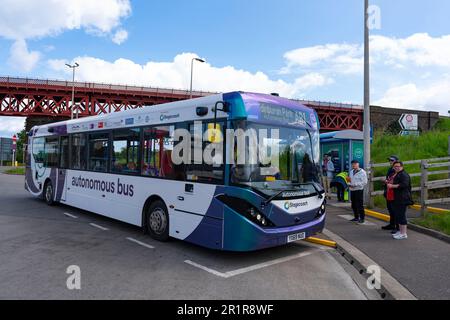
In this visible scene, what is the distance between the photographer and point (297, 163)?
6.30 m

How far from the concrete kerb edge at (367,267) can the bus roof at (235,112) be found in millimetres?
2379

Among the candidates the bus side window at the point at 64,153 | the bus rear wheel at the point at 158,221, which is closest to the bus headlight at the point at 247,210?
the bus rear wheel at the point at 158,221

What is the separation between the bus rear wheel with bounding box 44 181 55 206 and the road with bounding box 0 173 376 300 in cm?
380

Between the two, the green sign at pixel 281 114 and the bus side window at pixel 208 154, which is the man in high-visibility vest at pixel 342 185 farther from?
the bus side window at pixel 208 154

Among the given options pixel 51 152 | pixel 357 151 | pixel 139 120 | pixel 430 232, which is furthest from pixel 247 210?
pixel 357 151

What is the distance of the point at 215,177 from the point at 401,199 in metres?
4.30

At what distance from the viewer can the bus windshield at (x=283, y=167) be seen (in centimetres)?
549

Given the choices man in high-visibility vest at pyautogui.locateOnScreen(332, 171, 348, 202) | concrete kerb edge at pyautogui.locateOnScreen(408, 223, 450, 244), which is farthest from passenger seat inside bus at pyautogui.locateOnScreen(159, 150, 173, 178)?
Result: man in high-visibility vest at pyautogui.locateOnScreen(332, 171, 348, 202)

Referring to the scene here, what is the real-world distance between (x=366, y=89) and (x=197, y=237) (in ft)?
30.0

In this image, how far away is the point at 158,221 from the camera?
7020mm

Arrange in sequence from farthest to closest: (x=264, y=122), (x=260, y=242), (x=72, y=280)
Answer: (x=264, y=122)
(x=260, y=242)
(x=72, y=280)
